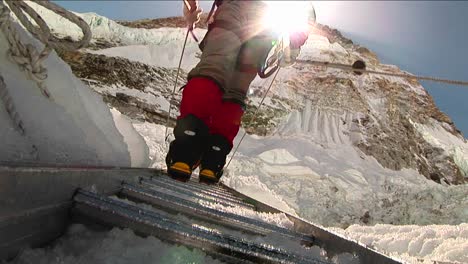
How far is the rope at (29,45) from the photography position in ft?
3.86

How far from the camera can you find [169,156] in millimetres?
2201

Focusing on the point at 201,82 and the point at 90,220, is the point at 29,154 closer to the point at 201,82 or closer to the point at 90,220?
the point at 90,220

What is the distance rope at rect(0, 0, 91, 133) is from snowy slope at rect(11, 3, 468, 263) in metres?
1.54

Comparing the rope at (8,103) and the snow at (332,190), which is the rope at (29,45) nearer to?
the rope at (8,103)

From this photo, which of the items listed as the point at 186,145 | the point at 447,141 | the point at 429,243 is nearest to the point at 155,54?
the point at 447,141

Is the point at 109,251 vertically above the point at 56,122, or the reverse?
the point at 56,122

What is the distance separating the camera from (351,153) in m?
17.8

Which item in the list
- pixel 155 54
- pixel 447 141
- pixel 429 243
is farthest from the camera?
pixel 447 141

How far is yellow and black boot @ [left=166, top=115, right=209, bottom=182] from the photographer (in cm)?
209

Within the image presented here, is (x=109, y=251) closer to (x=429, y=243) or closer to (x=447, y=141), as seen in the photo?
(x=429, y=243)

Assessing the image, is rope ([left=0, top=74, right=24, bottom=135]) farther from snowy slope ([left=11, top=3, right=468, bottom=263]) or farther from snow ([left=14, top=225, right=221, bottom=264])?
snowy slope ([left=11, top=3, right=468, bottom=263])

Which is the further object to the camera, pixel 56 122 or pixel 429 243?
pixel 429 243

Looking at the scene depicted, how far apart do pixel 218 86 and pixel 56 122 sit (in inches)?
35.2

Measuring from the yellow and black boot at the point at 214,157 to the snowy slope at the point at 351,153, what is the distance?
1021mm
